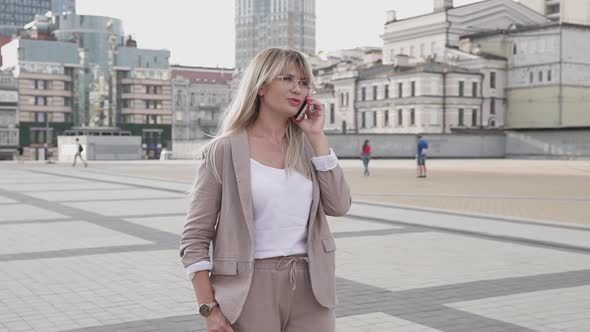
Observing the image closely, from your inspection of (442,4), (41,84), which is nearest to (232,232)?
(442,4)

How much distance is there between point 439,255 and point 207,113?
93.9 meters

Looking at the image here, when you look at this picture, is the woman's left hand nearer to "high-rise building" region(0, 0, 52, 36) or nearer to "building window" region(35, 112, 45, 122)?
"building window" region(35, 112, 45, 122)

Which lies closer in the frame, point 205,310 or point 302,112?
point 205,310

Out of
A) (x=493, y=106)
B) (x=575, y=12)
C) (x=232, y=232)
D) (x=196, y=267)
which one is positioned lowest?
(x=196, y=267)

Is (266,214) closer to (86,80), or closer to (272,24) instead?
(86,80)

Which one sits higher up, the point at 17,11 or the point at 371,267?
the point at 17,11

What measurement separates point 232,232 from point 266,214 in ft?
0.50

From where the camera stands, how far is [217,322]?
2.85 metres

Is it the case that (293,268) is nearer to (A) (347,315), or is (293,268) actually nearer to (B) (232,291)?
(B) (232,291)

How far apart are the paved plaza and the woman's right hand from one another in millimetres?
3154

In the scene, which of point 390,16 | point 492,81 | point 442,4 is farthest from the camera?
point 390,16

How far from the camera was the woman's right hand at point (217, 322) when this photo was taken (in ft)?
9.34

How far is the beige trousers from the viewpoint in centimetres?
289

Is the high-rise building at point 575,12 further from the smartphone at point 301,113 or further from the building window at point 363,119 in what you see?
the smartphone at point 301,113
